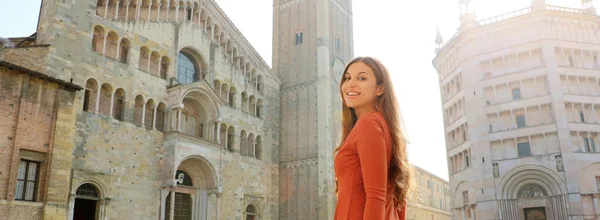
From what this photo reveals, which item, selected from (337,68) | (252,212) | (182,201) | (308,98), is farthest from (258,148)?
A: (337,68)

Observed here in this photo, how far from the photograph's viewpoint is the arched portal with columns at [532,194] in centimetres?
3055

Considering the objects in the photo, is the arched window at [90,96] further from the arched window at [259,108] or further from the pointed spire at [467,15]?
the pointed spire at [467,15]

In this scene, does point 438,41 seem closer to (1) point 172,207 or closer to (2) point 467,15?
(2) point 467,15

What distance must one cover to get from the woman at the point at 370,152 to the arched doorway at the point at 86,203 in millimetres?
18825

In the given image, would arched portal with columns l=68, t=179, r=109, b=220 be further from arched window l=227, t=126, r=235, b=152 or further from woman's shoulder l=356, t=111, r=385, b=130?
woman's shoulder l=356, t=111, r=385, b=130

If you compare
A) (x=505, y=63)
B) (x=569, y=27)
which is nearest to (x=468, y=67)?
(x=505, y=63)

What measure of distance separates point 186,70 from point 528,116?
78.6 feet

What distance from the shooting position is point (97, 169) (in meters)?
19.7

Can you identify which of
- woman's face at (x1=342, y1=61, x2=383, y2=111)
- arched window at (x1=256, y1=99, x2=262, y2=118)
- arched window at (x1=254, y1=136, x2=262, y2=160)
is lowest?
woman's face at (x1=342, y1=61, x2=383, y2=111)

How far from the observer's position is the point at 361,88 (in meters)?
2.94

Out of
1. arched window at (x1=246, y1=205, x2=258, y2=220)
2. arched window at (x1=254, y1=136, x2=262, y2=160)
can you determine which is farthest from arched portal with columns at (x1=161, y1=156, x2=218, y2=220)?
arched window at (x1=254, y1=136, x2=262, y2=160)

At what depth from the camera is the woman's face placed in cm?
294

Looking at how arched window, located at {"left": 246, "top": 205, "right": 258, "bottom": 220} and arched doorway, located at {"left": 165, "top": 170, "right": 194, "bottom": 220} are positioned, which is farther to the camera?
arched window, located at {"left": 246, "top": 205, "right": 258, "bottom": 220}

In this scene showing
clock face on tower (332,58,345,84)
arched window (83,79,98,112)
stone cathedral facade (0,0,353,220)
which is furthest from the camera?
clock face on tower (332,58,345,84)
